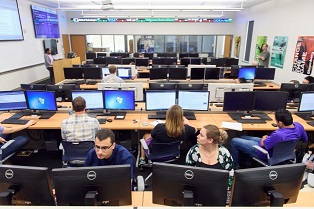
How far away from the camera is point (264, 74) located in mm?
6477

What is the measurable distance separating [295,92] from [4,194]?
493 centimetres

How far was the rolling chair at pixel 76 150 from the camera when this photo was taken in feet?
8.58

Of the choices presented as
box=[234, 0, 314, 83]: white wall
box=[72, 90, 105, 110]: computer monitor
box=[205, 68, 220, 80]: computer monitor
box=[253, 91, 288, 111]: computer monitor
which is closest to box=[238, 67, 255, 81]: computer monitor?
box=[205, 68, 220, 80]: computer monitor

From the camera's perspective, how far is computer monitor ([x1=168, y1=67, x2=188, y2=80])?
250 inches

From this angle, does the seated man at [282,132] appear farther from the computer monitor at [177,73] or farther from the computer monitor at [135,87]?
the computer monitor at [177,73]

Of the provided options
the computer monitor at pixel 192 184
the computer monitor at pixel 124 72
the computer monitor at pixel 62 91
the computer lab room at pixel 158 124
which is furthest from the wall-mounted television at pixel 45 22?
the computer monitor at pixel 192 184

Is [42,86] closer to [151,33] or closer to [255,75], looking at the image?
[255,75]

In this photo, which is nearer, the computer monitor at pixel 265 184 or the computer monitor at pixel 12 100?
the computer monitor at pixel 265 184

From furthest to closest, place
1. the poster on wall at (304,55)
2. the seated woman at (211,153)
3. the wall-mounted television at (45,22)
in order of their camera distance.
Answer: the wall-mounted television at (45,22) < the poster on wall at (304,55) < the seated woman at (211,153)

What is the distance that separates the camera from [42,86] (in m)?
4.04

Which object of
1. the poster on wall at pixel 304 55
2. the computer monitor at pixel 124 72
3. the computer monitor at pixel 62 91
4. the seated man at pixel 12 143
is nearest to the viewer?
the seated man at pixel 12 143

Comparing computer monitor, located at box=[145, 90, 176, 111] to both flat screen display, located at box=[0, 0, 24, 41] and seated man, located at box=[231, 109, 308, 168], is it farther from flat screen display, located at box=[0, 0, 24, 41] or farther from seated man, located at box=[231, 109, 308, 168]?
flat screen display, located at box=[0, 0, 24, 41]

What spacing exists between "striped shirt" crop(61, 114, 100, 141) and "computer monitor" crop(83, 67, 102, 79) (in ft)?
12.4

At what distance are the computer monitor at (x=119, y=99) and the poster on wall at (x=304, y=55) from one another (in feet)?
16.3
